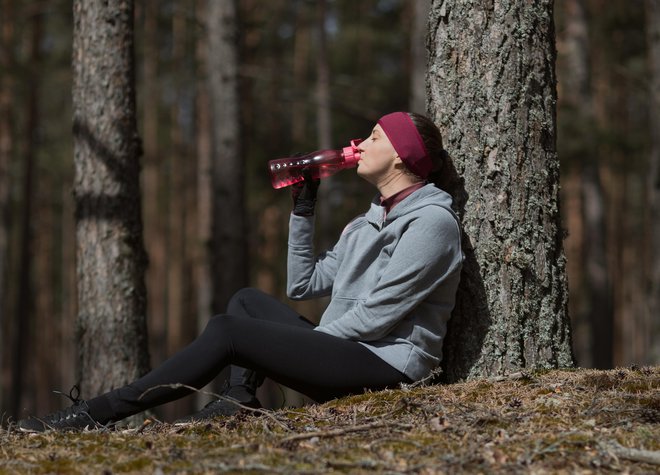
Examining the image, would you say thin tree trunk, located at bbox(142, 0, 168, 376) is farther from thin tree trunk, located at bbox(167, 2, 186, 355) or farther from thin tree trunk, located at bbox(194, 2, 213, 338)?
thin tree trunk, located at bbox(194, 2, 213, 338)

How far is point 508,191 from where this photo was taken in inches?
161

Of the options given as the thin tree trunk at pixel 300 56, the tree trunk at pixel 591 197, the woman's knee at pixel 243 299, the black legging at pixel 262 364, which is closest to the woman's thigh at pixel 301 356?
the black legging at pixel 262 364

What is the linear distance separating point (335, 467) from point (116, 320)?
10.3ft

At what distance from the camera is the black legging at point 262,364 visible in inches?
145

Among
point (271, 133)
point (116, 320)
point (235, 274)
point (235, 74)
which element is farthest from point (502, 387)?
point (271, 133)

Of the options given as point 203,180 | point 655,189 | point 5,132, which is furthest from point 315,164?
point 5,132

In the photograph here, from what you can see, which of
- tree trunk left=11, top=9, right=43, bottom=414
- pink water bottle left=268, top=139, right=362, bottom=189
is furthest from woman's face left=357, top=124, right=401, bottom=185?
tree trunk left=11, top=9, right=43, bottom=414

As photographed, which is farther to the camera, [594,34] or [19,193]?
[19,193]

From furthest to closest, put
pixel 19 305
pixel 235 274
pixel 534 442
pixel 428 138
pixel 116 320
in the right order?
pixel 19 305 < pixel 235 274 < pixel 116 320 < pixel 428 138 < pixel 534 442

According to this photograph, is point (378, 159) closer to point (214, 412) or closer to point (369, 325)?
point (369, 325)

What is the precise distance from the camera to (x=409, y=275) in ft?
12.3

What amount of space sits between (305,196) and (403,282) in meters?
0.86

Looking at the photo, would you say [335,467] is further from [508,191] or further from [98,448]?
[508,191]

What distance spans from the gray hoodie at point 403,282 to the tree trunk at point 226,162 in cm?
494
